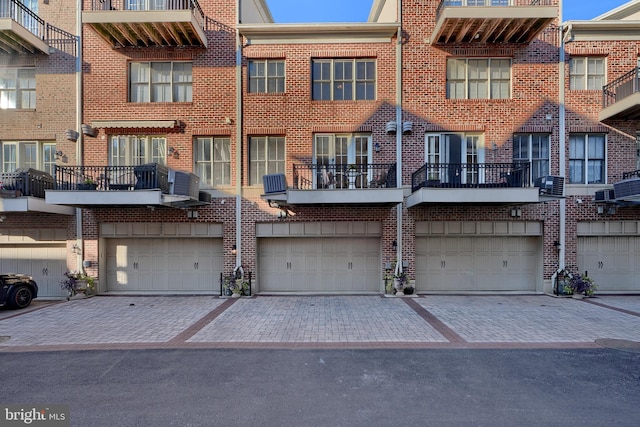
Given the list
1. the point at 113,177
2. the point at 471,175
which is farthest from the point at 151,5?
the point at 471,175

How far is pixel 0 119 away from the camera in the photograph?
1184 cm

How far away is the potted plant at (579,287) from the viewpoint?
431 inches

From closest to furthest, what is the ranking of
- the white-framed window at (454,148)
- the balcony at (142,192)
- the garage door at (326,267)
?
the balcony at (142,192) < the white-framed window at (454,148) < the garage door at (326,267)

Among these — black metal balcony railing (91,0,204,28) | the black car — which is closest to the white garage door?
the black car

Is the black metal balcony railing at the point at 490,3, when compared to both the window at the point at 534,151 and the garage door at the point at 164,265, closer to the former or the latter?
the window at the point at 534,151

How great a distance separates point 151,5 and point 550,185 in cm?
1641

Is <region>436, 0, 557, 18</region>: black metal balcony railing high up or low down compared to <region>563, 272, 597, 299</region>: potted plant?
up

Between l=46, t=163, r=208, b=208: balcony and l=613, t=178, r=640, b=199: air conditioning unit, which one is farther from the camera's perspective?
l=613, t=178, r=640, b=199: air conditioning unit

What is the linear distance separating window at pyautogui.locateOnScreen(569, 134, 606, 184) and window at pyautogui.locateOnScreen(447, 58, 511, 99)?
3408 millimetres

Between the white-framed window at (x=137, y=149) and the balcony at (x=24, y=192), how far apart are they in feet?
7.78

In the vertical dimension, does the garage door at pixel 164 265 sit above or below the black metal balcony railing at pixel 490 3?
below

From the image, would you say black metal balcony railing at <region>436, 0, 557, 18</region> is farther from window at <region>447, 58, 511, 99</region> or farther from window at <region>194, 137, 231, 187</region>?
window at <region>194, 137, 231, 187</region>

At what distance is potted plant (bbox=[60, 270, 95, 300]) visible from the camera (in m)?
11.1

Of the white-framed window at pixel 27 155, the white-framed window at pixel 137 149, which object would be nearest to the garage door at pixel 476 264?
the white-framed window at pixel 137 149
